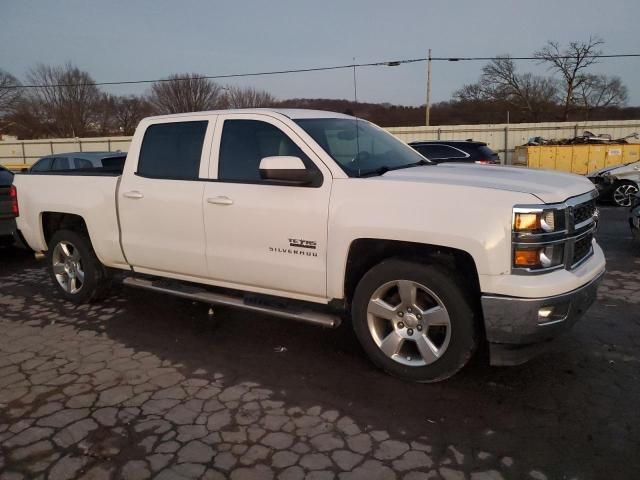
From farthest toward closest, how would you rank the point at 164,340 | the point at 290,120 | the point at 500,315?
the point at 164,340 → the point at 290,120 → the point at 500,315

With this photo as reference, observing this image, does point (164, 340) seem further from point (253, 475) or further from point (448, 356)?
point (448, 356)

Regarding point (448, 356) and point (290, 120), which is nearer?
point (448, 356)

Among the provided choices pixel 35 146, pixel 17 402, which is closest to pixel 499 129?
pixel 17 402

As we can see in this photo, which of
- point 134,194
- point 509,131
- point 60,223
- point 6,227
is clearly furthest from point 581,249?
point 509,131

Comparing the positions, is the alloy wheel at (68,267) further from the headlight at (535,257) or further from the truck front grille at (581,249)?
the truck front grille at (581,249)

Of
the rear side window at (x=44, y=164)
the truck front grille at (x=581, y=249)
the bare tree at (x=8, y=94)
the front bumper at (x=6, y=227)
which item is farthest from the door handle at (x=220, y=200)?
the bare tree at (x=8, y=94)

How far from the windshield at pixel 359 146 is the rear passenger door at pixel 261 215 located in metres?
0.20

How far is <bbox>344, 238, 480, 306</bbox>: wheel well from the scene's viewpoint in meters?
3.24

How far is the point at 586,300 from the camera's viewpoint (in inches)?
128

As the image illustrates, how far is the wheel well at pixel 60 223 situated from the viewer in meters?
5.33

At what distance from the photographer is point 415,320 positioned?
3.36 metres

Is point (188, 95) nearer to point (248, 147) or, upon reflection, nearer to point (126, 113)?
point (126, 113)

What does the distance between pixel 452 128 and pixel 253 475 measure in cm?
2641

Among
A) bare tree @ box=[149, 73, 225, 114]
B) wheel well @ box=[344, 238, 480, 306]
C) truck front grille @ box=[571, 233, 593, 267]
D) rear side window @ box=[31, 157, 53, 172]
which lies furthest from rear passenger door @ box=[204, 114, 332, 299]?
bare tree @ box=[149, 73, 225, 114]
